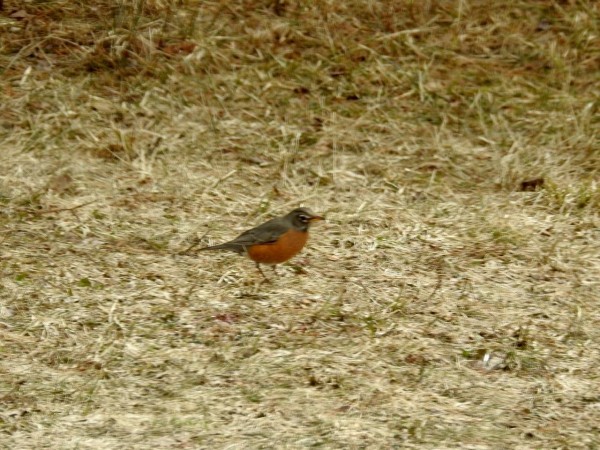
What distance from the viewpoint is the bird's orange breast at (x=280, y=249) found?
19.6ft

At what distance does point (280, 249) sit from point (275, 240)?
0.17 feet

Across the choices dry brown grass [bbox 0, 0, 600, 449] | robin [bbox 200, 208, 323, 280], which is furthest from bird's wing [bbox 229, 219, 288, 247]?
dry brown grass [bbox 0, 0, 600, 449]

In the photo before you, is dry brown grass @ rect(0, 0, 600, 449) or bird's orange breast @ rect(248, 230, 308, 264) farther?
bird's orange breast @ rect(248, 230, 308, 264)

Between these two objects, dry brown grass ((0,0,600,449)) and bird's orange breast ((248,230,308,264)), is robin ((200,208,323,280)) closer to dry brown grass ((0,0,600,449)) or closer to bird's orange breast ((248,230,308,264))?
bird's orange breast ((248,230,308,264))

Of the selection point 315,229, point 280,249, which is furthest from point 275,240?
point 315,229

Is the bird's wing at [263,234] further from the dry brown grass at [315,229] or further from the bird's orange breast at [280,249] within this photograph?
the dry brown grass at [315,229]

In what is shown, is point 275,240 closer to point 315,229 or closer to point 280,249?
point 280,249

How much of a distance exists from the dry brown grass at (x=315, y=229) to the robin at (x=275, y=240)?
148mm

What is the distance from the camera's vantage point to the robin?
6000mm

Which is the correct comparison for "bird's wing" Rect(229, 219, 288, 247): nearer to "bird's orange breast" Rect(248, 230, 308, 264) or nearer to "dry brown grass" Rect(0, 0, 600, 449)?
"bird's orange breast" Rect(248, 230, 308, 264)

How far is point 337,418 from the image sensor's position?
15.5 ft

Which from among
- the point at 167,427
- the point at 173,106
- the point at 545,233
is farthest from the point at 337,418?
the point at 173,106

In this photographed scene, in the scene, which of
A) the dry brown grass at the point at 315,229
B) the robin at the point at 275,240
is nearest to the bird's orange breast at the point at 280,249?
the robin at the point at 275,240

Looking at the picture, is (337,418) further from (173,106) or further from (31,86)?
(31,86)
